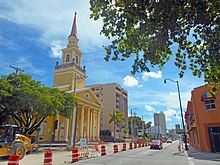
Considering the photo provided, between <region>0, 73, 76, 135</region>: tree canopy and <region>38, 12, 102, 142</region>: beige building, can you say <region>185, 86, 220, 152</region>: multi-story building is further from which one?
<region>38, 12, 102, 142</region>: beige building

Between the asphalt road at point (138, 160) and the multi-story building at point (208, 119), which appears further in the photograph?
the multi-story building at point (208, 119)

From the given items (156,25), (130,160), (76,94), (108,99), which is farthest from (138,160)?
(108,99)

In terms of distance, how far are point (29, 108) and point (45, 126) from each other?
21.4 meters

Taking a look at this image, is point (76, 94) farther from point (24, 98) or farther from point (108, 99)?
point (108, 99)

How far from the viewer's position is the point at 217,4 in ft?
16.2

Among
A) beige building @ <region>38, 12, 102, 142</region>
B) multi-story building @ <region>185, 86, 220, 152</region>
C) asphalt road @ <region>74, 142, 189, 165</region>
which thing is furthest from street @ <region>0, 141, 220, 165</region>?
beige building @ <region>38, 12, 102, 142</region>

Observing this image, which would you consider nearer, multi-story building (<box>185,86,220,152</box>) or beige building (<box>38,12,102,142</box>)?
multi-story building (<box>185,86,220,152</box>)

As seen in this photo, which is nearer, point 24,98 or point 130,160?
point 130,160

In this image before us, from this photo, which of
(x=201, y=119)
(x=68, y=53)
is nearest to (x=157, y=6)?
(x=201, y=119)

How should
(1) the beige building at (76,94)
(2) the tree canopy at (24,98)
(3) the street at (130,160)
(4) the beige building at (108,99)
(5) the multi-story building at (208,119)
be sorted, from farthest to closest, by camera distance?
(4) the beige building at (108,99) < (1) the beige building at (76,94) < (5) the multi-story building at (208,119) < (2) the tree canopy at (24,98) < (3) the street at (130,160)

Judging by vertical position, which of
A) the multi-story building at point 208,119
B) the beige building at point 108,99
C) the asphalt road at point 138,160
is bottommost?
the asphalt road at point 138,160

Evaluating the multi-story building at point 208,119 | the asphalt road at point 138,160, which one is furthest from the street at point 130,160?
the multi-story building at point 208,119

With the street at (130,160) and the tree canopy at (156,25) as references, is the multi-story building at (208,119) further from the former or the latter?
the tree canopy at (156,25)

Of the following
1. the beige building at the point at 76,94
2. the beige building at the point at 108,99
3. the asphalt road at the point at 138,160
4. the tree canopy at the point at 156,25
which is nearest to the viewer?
the tree canopy at the point at 156,25
